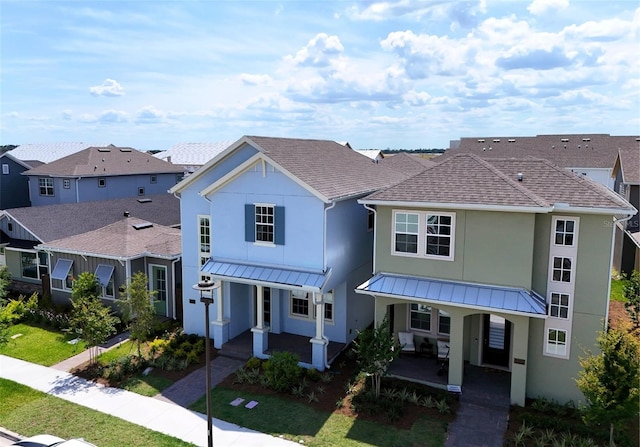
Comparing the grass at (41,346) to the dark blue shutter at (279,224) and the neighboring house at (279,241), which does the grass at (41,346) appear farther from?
the dark blue shutter at (279,224)

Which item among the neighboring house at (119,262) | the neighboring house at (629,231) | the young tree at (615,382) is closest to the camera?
the young tree at (615,382)

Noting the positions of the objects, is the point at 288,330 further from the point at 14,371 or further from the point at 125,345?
the point at 14,371

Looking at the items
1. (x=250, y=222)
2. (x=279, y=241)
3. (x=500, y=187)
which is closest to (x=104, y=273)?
(x=250, y=222)

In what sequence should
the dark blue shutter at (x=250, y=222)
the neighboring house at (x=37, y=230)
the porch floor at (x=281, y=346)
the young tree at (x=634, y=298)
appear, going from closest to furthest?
the dark blue shutter at (x=250, y=222) < the porch floor at (x=281, y=346) < the young tree at (x=634, y=298) < the neighboring house at (x=37, y=230)

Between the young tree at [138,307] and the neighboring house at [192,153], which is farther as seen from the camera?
the neighboring house at [192,153]

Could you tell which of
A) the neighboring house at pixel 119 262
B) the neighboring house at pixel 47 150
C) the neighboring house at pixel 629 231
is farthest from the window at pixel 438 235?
the neighboring house at pixel 47 150

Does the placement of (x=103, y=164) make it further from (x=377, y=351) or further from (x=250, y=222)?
(x=377, y=351)
